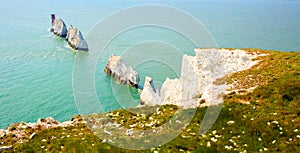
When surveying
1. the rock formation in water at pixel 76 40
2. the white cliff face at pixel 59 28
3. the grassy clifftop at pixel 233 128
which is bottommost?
the grassy clifftop at pixel 233 128

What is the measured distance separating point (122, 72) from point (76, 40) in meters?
37.0

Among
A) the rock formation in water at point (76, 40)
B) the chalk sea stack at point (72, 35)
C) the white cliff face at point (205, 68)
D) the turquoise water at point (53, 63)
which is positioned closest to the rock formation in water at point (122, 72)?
the turquoise water at point (53, 63)

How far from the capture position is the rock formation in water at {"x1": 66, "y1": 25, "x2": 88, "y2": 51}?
81.8 meters

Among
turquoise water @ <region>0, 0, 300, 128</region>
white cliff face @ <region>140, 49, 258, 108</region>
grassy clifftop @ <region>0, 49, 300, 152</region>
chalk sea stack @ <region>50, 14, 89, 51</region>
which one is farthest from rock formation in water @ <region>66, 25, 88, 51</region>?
grassy clifftop @ <region>0, 49, 300, 152</region>

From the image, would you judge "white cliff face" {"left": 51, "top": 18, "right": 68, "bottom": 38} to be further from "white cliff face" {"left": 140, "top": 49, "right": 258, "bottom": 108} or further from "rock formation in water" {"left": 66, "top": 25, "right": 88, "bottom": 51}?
"white cliff face" {"left": 140, "top": 49, "right": 258, "bottom": 108}

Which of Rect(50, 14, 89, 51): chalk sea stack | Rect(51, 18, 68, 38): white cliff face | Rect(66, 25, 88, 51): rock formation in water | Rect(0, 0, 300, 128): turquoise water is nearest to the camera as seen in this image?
Rect(0, 0, 300, 128): turquoise water

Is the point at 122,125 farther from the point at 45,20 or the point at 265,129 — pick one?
the point at 45,20

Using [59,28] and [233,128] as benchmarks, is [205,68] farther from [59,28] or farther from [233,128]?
[59,28]

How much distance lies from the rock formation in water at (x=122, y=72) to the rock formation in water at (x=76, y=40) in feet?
85.9

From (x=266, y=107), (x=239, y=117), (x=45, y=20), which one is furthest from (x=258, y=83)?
(x=45, y=20)

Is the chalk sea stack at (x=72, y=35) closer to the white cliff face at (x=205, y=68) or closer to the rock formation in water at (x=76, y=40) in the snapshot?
the rock formation in water at (x=76, y=40)

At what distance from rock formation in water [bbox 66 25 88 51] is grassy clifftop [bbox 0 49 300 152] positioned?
67.3m

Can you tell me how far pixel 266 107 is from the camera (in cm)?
1534

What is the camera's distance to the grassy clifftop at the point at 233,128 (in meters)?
12.1
